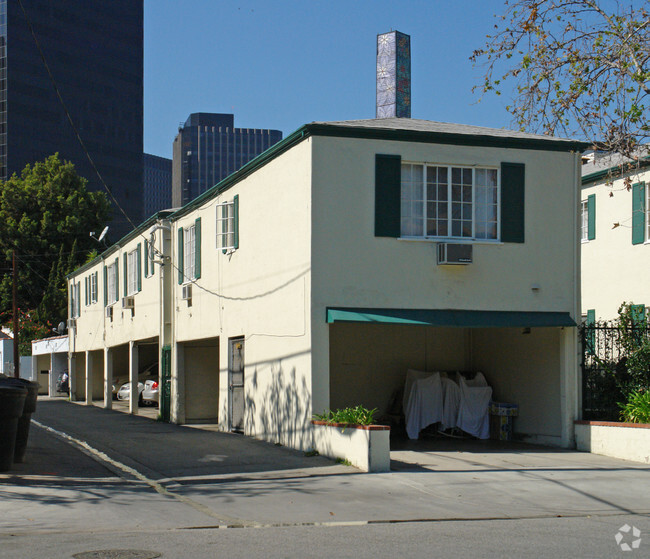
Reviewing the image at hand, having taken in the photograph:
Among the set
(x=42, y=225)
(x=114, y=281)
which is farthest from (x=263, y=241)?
(x=42, y=225)

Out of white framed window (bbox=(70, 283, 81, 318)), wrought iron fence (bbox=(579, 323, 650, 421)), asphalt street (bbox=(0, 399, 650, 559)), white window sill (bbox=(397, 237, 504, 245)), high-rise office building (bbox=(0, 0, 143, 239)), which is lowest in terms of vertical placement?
asphalt street (bbox=(0, 399, 650, 559))

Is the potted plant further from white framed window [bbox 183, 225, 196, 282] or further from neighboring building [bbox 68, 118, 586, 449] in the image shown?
white framed window [bbox 183, 225, 196, 282]

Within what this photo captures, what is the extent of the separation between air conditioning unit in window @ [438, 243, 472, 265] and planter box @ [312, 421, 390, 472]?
3.63 meters

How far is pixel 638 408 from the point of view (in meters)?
15.1

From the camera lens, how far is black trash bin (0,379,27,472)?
1248cm

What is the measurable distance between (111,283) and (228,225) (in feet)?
47.5

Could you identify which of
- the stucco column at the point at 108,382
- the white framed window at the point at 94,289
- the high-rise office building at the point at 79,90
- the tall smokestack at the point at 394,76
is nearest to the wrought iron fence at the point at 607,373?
the tall smokestack at the point at 394,76

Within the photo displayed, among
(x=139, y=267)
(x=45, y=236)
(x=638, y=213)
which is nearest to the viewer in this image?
(x=638, y=213)

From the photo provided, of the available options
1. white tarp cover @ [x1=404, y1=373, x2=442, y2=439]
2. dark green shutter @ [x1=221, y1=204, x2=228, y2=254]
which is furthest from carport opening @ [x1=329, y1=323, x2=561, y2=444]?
dark green shutter @ [x1=221, y1=204, x2=228, y2=254]

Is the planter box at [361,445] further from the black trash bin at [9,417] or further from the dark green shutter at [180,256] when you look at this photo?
the dark green shutter at [180,256]

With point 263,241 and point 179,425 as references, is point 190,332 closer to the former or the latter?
point 179,425

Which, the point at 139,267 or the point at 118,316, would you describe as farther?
the point at 118,316

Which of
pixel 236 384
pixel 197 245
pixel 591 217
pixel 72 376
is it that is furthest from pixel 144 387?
pixel 591 217

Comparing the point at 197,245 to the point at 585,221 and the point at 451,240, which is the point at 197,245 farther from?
the point at 585,221
